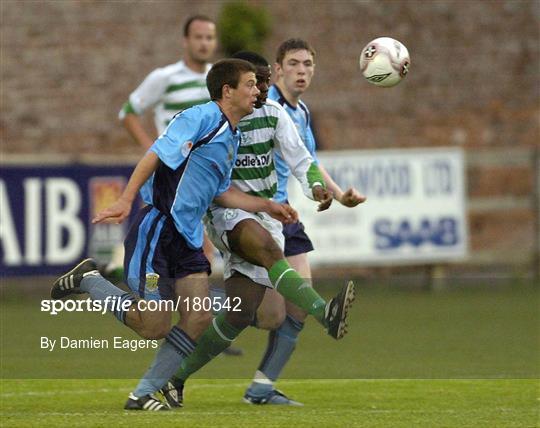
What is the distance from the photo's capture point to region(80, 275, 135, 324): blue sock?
7.37 meters

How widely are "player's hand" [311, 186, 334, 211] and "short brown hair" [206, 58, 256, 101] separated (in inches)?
30.9

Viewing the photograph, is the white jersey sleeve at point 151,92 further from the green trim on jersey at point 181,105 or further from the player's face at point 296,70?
the player's face at point 296,70

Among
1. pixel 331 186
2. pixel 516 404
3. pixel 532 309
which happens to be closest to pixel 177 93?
pixel 331 186

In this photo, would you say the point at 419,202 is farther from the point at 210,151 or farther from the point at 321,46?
the point at 210,151

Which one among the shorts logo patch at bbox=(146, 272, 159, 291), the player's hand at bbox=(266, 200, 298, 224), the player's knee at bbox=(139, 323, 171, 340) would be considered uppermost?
the player's hand at bbox=(266, 200, 298, 224)

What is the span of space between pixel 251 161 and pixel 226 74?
68cm

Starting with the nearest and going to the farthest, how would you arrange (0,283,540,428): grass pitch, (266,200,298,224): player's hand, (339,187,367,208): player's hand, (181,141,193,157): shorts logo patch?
1. (0,283,540,428): grass pitch
2. (181,141,193,157): shorts logo patch
3. (266,200,298,224): player's hand
4. (339,187,367,208): player's hand

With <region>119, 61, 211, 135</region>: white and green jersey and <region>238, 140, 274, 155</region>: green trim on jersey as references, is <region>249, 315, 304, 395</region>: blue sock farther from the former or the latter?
<region>119, 61, 211, 135</region>: white and green jersey

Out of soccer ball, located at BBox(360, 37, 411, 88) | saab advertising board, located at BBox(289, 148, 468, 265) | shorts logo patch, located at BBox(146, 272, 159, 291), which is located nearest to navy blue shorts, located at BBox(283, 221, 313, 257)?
soccer ball, located at BBox(360, 37, 411, 88)

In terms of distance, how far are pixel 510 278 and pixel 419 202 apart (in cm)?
218

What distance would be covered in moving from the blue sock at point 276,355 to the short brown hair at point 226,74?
5.07 feet

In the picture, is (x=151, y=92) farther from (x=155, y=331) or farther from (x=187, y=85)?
(x=155, y=331)

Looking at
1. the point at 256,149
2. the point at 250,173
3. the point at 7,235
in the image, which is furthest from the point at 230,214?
the point at 7,235

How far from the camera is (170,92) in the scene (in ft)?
35.1
